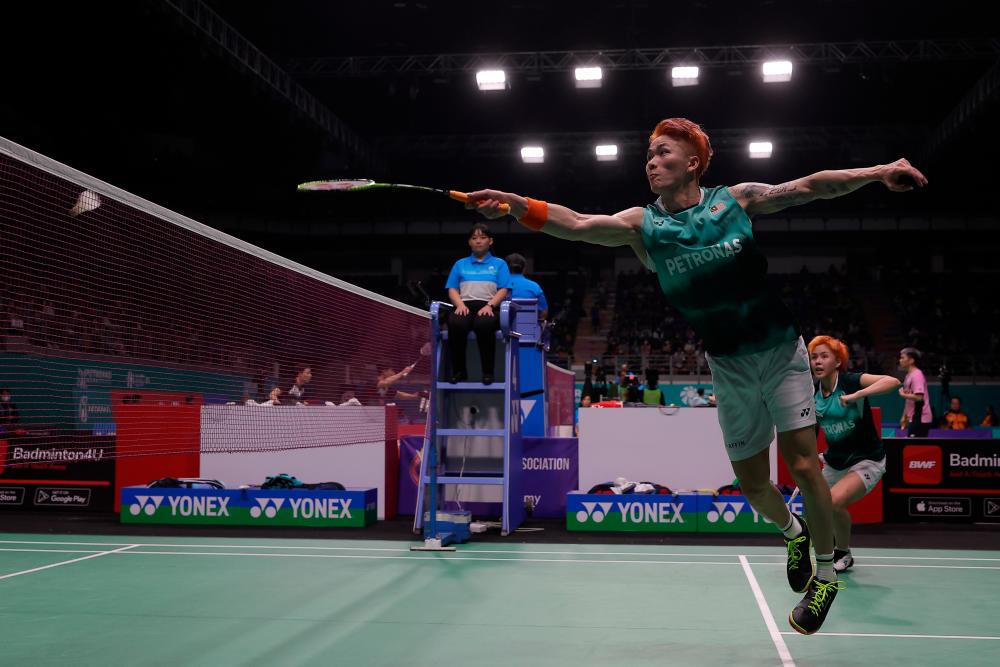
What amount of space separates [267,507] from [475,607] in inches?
221

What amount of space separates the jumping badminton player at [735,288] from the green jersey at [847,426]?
3.50 meters

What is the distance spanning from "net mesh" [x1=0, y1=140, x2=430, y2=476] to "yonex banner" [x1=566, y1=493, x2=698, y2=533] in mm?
2757

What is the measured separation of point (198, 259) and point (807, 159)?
34.8 metres

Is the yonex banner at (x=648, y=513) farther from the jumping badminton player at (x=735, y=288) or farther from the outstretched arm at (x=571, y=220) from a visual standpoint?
the outstretched arm at (x=571, y=220)

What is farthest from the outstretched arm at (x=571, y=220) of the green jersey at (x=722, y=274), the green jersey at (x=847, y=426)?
the green jersey at (x=847, y=426)

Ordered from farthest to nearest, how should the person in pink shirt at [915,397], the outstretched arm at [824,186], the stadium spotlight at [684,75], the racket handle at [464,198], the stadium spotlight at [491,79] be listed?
the stadium spotlight at [491,79], the stadium spotlight at [684,75], the person in pink shirt at [915,397], the racket handle at [464,198], the outstretched arm at [824,186]

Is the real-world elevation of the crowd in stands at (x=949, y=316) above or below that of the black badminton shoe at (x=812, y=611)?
above

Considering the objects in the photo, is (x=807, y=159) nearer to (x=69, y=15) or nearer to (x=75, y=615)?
(x=69, y=15)

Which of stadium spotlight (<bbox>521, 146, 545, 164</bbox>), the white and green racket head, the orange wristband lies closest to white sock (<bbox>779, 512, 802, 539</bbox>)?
the orange wristband

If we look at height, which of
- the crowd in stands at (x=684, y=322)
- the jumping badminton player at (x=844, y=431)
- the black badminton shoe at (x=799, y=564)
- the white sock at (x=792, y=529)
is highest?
the crowd in stands at (x=684, y=322)

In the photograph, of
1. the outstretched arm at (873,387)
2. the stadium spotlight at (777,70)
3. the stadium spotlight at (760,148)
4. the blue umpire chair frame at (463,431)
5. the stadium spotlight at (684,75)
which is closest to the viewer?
the outstretched arm at (873,387)

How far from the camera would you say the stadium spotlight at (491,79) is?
1009 inches

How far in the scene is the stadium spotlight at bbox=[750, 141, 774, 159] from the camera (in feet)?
107

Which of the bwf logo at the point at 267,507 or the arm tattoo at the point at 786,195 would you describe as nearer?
the arm tattoo at the point at 786,195
